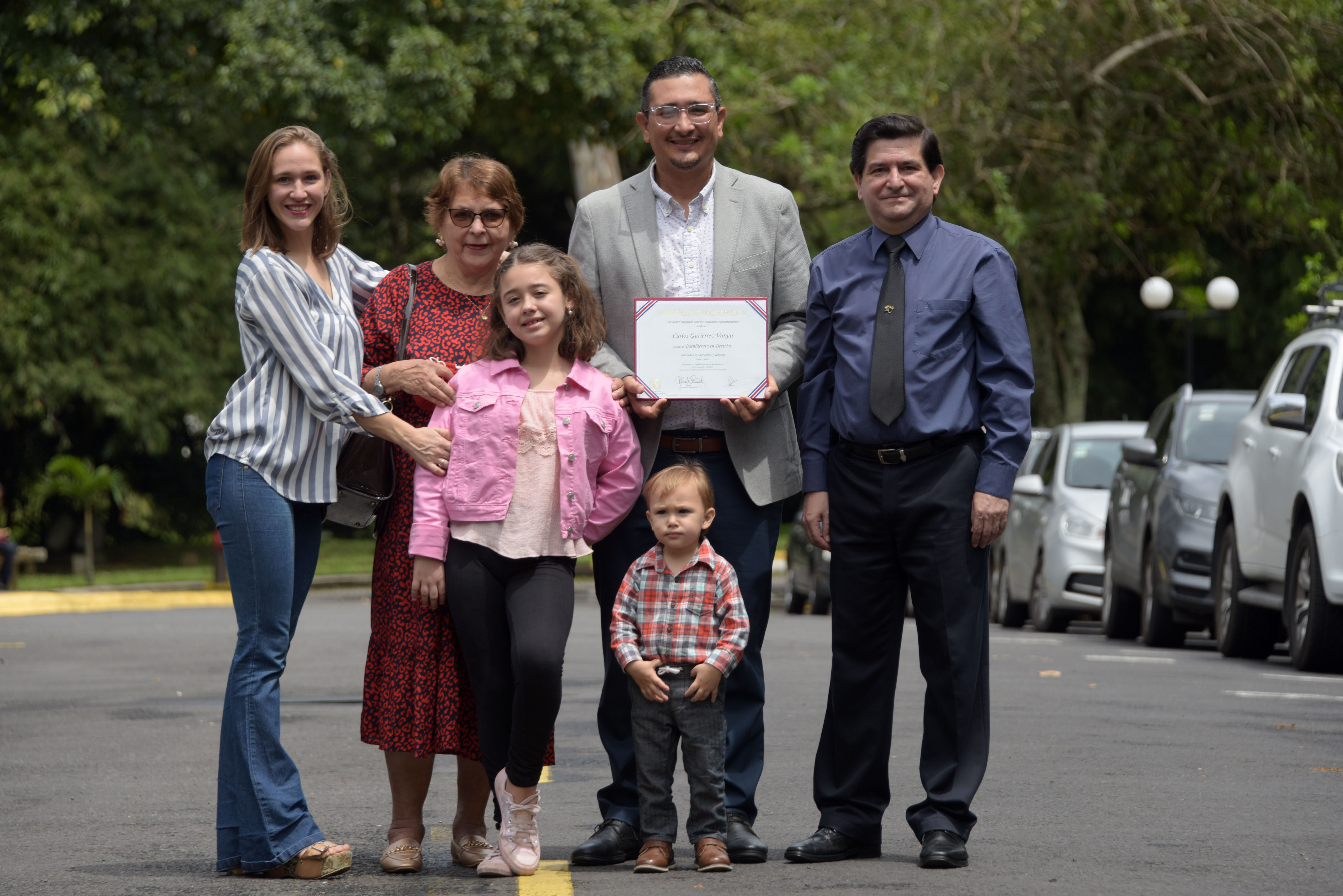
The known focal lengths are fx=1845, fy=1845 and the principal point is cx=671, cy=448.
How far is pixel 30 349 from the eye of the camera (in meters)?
28.4

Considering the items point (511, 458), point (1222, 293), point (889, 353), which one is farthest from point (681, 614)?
point (1222, 293)

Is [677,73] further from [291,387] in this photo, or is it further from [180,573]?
[180,573]

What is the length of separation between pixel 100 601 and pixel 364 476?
1701 centimetres

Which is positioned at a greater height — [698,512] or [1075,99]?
[1075,99]

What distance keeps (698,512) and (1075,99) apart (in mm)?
20551

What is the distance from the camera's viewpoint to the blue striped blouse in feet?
17.3

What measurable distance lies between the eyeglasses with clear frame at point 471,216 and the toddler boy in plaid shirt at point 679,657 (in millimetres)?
919

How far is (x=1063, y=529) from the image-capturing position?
53.2ft

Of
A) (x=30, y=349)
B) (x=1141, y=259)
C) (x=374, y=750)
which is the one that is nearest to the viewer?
(x=374, y=750)

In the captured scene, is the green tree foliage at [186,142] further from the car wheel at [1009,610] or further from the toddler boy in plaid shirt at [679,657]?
the toddler boy in plaid shirt at [679,657]

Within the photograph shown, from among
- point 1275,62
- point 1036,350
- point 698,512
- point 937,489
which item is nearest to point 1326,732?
point 937,489

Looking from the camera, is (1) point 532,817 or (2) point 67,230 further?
(2) point 67,230

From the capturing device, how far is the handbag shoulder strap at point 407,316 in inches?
219

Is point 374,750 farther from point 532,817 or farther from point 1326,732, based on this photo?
point 1326,732
